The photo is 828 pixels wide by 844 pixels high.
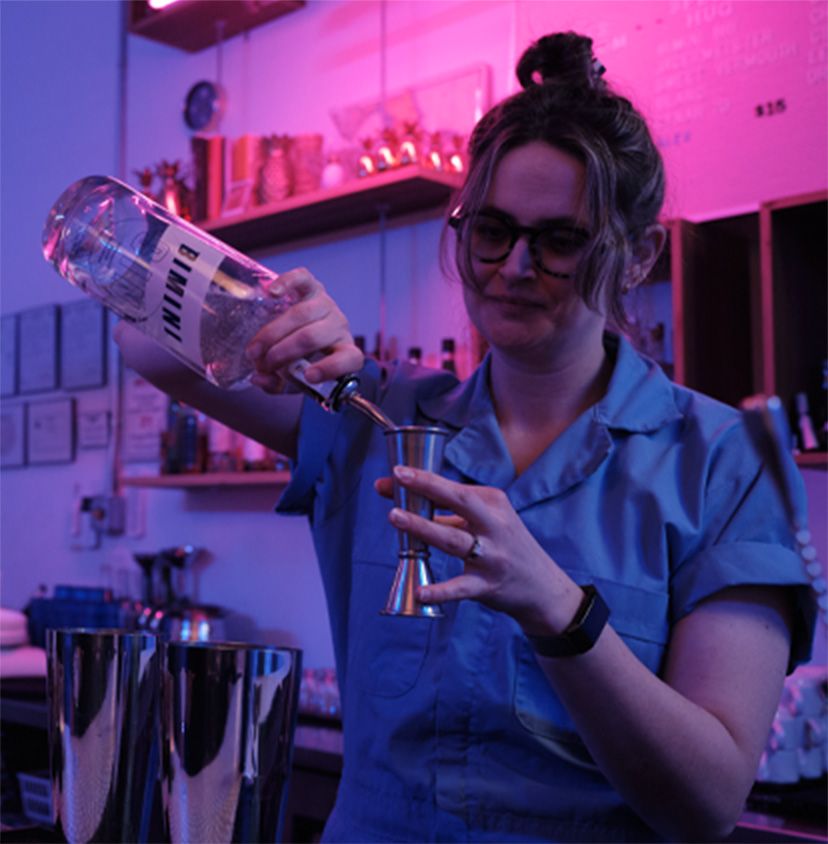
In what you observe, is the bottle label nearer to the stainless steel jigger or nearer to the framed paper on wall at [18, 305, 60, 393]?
the stainless steel jigger

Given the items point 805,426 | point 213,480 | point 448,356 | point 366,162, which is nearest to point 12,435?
point 213,480

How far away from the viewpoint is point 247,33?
4031mm

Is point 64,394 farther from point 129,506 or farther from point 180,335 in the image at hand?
point 180,335

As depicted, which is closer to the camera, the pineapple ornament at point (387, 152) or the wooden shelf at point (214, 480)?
the pineapple ornament at point (387, 152)

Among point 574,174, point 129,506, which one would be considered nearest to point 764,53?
point 574,174

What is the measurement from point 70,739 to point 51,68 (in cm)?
464

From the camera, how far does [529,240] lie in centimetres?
127

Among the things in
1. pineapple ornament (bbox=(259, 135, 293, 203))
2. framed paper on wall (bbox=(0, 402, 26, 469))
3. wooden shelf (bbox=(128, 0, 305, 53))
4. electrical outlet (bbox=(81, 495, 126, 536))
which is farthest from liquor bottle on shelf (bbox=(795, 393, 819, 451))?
framed paper on wall (bbox=(0, 402, 26, 469))

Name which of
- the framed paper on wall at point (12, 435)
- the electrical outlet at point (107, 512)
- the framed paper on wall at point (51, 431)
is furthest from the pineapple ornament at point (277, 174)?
the framed paper on wall at point (12, 435)

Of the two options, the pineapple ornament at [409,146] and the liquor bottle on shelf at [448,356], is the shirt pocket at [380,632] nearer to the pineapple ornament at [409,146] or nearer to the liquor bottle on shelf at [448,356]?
the liquor bottle on shelf at [448,356]

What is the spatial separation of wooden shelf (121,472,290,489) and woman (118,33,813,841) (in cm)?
192

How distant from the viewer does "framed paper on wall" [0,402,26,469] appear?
4902 mm

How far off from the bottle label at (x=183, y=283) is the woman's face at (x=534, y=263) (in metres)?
0.31

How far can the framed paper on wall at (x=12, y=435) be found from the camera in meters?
4.90
